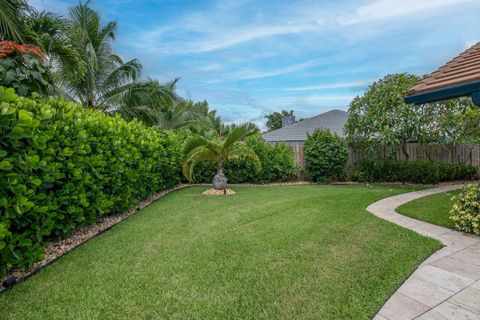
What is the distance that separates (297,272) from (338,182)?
944cm

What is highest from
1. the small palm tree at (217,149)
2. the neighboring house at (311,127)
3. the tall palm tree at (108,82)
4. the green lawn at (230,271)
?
the tall palm tree at (108,82)

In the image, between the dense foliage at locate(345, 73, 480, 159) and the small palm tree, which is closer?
A: the small palm tree

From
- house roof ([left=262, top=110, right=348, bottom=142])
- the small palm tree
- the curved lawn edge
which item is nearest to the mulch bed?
the curved lawn edge

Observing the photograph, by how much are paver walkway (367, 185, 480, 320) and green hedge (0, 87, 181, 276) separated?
3572 mm

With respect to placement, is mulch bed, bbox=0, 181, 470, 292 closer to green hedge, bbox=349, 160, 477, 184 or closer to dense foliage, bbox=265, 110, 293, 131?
green hedge, bbox=349, 160, 477, 184

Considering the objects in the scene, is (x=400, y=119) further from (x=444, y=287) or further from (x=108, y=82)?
(x=108, y=82)

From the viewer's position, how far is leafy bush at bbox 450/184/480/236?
4648 mm

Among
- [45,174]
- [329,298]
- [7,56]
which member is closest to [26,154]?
[45,174]

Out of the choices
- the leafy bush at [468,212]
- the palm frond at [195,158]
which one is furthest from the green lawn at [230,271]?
the palm frond at [195,158]

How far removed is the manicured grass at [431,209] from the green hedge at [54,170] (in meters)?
5.81

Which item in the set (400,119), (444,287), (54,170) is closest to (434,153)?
(400,119)

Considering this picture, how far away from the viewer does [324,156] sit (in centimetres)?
1159

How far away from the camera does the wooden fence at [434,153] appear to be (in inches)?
483

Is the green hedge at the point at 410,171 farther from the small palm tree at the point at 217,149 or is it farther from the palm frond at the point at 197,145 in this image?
the palm frond at the point at 197,145
